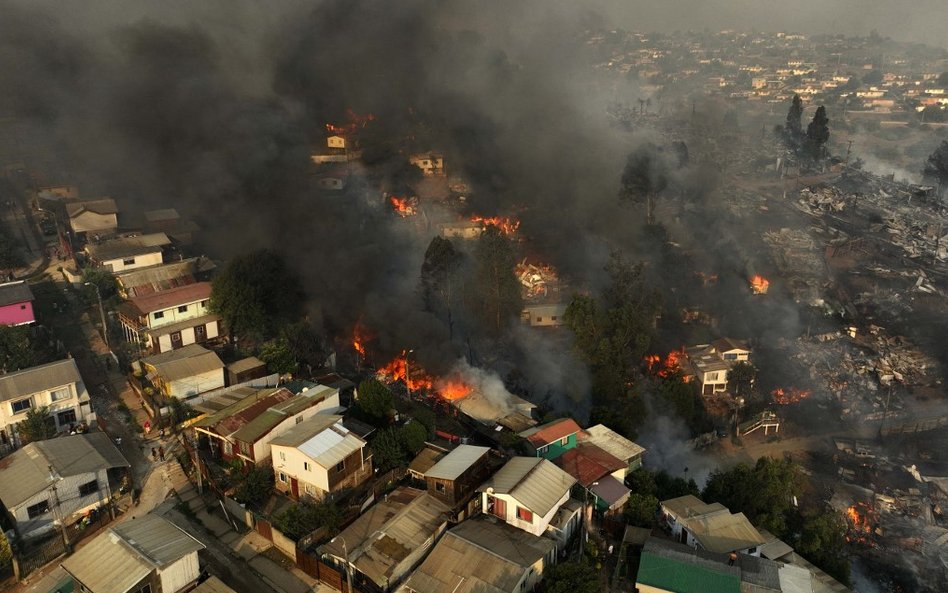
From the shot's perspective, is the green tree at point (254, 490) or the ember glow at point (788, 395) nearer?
the green tree at point (254, 490)

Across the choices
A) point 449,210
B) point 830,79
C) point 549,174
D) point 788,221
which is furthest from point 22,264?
point 830,79

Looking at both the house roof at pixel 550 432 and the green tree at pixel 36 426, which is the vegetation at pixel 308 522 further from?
the green tree at pixel 36 426

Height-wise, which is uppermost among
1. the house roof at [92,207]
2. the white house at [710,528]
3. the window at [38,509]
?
the house roof at [92,207]

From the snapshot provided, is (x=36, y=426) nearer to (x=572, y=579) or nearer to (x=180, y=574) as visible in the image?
(x=180, y=574)

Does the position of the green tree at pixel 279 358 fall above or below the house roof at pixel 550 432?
above

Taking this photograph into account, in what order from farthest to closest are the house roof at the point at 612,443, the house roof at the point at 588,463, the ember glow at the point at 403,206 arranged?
the ember glow at the point at 403,206 < the house roof at the point at 612,443 < the house roof at the point at 588,463

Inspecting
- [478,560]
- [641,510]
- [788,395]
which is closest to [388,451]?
[478,560]

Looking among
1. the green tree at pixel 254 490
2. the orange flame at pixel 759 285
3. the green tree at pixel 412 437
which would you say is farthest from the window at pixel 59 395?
the orange flame at pixel 759 285
